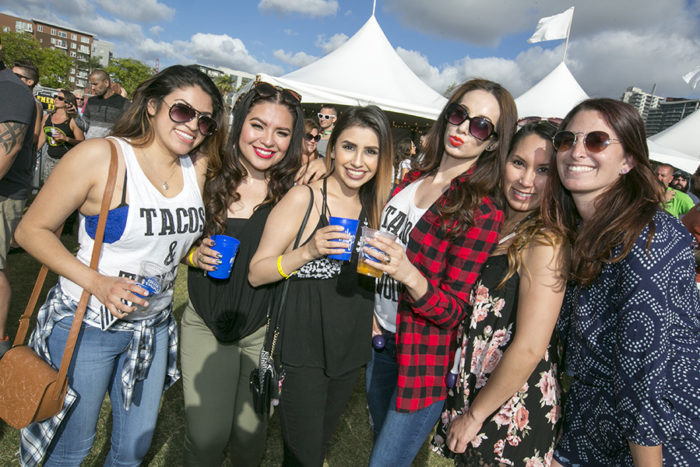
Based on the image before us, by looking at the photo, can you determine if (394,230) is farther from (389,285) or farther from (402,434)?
(402,434)

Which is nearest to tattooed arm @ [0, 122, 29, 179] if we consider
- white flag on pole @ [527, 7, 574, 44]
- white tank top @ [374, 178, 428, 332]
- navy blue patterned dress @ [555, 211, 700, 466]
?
white tank top @ [374, 178, 428, 332]

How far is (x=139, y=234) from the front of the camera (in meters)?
1.93

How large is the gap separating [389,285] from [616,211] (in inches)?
46.4

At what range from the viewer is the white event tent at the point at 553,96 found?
405 inches

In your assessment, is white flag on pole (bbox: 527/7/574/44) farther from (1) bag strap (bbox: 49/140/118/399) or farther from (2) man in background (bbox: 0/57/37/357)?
(1) bag strap (bbox: 49/140/118/399)

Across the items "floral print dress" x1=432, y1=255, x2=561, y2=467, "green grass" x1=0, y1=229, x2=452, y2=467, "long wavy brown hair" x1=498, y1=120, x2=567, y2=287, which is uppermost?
"long wavy brown hair" x1=498, y1=120, x2=567, y2=287

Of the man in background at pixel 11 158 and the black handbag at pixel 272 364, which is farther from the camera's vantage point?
the man in background at pixel 11 158

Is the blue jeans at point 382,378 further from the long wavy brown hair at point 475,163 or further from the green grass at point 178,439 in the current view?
the green grass at point 178,439

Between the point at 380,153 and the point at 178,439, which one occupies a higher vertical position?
the point at 380,153

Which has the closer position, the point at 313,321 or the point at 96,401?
the point at 96,401

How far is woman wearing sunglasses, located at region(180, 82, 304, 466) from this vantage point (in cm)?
229

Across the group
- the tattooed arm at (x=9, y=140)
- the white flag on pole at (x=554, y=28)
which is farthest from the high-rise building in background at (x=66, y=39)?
the tattooed arm at (x=9, y=140)

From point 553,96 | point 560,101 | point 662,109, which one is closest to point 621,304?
point 560,101

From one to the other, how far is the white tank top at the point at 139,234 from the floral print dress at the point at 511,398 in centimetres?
163
